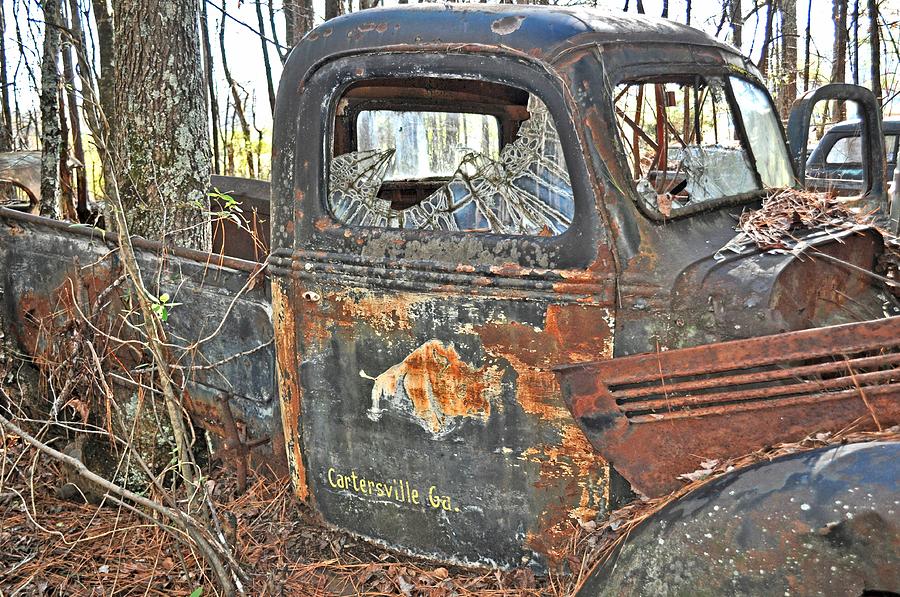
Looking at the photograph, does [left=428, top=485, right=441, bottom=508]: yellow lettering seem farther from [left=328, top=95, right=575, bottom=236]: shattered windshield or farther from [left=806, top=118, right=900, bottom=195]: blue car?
A: [left=806, top=118, right=900, bottom=195]: blue car

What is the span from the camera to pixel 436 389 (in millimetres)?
2488

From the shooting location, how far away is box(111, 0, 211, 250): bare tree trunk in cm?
435

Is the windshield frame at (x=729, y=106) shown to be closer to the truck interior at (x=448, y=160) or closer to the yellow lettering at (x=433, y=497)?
the truck interior at (x=448, y=160)

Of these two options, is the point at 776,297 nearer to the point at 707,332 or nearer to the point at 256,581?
the point at 707,332

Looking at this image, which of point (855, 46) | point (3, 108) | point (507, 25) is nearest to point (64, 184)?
point (3, 108)

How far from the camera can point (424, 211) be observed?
2754 mm

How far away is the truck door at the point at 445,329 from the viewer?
2.31 meters

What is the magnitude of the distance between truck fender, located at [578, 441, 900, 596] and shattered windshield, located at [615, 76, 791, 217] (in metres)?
1.02

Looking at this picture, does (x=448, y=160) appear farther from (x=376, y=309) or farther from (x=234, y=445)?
(x=234, y=445)

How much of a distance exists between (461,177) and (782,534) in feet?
4.82

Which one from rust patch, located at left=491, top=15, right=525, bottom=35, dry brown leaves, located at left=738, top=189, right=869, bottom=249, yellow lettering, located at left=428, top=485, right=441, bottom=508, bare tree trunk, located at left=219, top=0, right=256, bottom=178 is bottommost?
yellow lettering, located at left=428, top=485, right=441, bottom=508

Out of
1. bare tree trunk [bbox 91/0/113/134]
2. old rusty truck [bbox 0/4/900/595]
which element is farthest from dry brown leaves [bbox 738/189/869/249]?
bare tree trunk [bbox 91/0/113/134]

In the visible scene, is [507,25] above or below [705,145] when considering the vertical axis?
above

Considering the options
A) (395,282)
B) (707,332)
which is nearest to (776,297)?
(707,332)
